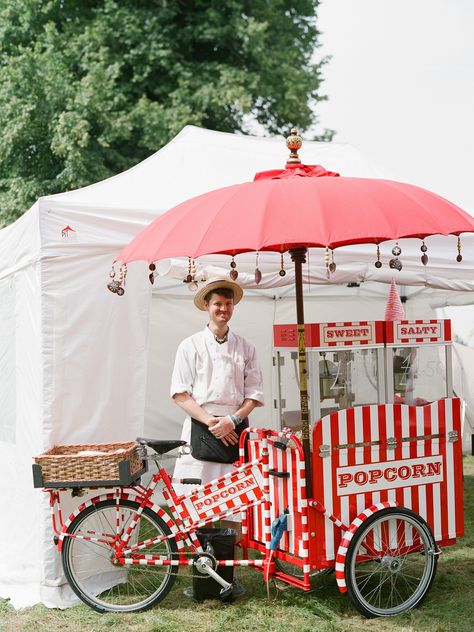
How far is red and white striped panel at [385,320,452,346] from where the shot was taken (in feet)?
15.5

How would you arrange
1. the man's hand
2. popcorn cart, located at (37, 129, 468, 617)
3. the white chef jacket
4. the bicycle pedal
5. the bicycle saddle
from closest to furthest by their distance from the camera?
popcorn cart, located at (37, 129, 468, 617)
the bicycle saddle
the bicycle pedal
the man's hand
the white chef jacket

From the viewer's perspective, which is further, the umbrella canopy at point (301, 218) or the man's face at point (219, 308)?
the man's face at point (219, 308)

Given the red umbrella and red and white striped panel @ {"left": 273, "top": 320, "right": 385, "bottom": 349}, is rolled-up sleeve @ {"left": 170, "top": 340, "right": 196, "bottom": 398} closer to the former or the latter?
red and white striped panel @ {"left": 273, "top": 320, "right": 385, "bottom": 349}

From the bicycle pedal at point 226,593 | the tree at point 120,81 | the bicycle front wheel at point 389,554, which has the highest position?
the tree at point 120,81

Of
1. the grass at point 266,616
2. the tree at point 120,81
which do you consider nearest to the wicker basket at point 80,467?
the grass at point 266,616

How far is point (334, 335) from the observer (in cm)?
455

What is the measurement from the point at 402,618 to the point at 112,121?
12.0 meters

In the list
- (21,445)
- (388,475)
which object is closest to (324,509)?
(388,475)

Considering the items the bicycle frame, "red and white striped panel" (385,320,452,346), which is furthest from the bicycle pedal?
"red and white striped panel" (385,320,452,346)

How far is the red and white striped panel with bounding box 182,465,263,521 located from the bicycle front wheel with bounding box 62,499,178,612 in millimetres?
200

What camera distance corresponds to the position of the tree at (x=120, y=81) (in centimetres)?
Answer: 1461

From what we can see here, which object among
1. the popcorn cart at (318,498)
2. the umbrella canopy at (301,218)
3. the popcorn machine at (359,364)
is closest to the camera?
the umbrella canopy at (301,218)

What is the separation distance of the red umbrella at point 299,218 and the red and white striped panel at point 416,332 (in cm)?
108

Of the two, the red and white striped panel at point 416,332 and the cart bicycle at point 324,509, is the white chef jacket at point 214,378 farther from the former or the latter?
the red and white striped panel at point 416,332
